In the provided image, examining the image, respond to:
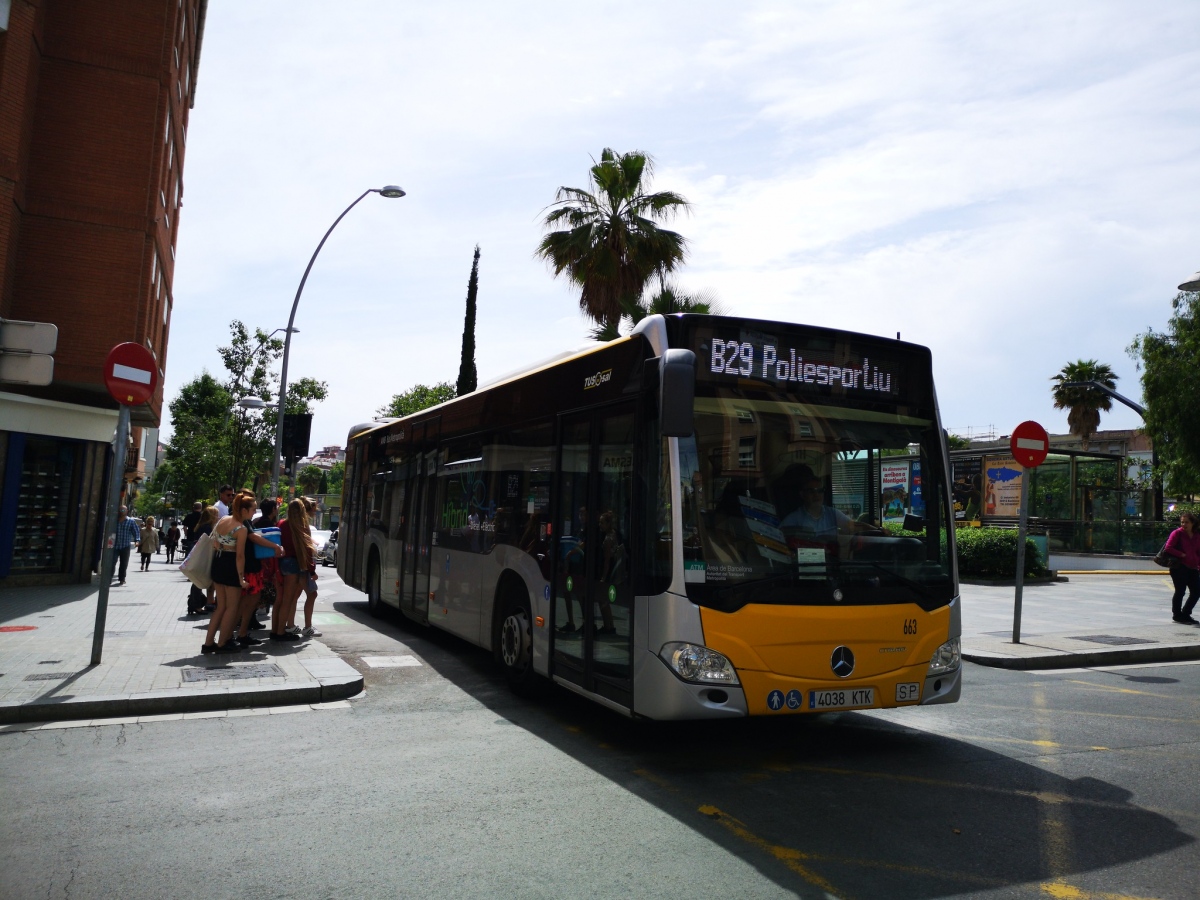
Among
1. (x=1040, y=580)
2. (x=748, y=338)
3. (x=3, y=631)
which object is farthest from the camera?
(x=1040, y=580)

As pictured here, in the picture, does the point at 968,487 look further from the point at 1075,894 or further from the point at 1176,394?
the point at 1075,894

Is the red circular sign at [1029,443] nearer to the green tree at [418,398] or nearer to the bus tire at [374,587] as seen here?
the bus tire at [374,587]

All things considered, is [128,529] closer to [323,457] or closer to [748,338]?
[748,338]

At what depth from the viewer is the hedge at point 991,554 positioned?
2381 centimetres

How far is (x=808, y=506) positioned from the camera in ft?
20.3

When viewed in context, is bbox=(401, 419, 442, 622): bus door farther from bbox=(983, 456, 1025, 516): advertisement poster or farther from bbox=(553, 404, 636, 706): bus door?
bbox=(983, 456, 1025, 516): advertisement poster

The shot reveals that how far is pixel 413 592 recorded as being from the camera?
1178 cm

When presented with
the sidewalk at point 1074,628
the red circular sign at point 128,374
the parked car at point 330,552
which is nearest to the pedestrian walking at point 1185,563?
the sidewalk at point 1074,628

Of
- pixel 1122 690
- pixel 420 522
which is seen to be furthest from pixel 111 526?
pixel 1122 690

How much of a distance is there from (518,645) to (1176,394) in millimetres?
27901

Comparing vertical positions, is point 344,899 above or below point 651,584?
below

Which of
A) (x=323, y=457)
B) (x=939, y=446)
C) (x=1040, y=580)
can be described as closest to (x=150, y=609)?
(x=939, y=446)

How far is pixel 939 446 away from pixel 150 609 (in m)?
12.4

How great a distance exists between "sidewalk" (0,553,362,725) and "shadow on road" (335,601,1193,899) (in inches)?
83.5
